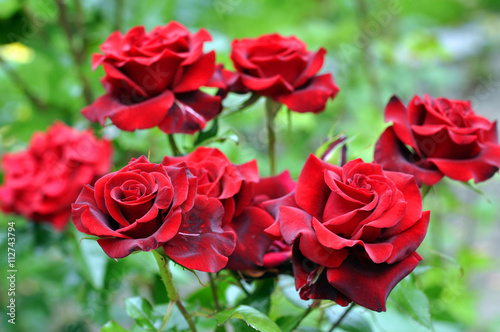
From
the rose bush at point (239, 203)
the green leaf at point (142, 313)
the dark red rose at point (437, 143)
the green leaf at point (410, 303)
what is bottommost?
the green leaf at point (142, 313)

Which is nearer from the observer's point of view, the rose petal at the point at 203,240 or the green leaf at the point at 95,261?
the rose petal at the point at 203,240

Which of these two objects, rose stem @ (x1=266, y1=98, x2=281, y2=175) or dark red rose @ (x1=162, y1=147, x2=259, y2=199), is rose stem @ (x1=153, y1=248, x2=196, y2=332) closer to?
dark red rose @ (x1=162, y1=147, x2=259, y2=199)

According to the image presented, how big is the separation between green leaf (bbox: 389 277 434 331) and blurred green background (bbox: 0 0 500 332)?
4 centimetres

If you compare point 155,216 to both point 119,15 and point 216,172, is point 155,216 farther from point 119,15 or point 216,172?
point 119,15

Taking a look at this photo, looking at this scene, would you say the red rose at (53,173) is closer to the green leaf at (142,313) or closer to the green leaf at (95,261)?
the green leaf at (95,261)

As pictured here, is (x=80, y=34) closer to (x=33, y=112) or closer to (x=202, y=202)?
(x=33, y=112)

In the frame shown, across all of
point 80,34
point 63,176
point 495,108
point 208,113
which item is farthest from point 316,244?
point 495,108

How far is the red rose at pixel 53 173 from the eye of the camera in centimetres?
66

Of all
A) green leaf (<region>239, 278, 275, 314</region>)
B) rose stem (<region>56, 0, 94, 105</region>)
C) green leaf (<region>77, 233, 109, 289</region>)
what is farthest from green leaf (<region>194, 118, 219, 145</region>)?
rose stem (<region>56, 0, 94, 105</region>)

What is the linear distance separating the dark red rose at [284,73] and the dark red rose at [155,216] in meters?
0.14

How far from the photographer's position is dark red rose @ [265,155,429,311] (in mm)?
285

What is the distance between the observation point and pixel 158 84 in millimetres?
390
